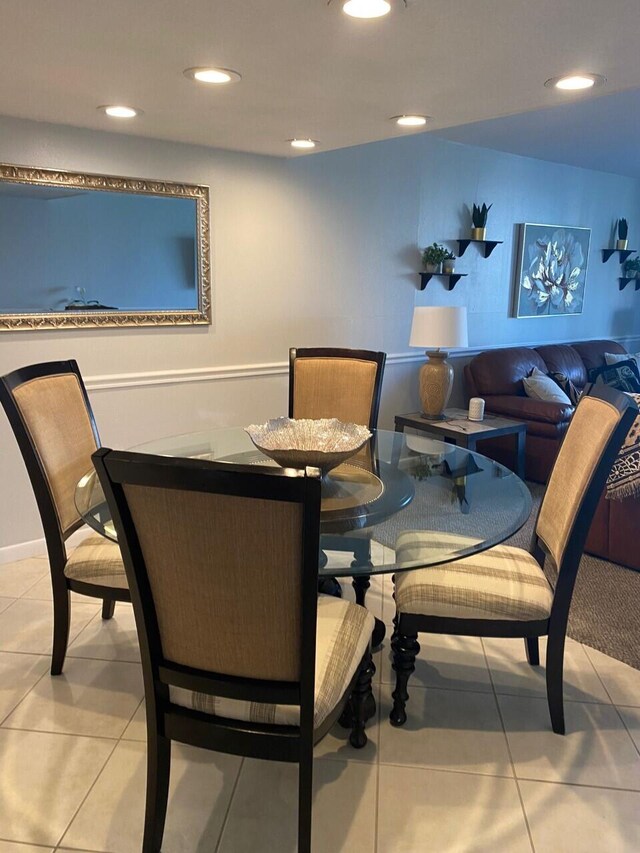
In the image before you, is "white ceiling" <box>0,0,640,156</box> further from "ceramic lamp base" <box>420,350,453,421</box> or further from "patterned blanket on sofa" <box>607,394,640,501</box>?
"ceramic lamp base" <box>420,350,453,421</box>

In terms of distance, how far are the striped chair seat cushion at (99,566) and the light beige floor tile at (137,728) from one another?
A: 410 mm

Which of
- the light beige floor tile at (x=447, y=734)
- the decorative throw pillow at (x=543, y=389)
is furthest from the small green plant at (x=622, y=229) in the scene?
the light beige floor tile at (x=447, y=734)

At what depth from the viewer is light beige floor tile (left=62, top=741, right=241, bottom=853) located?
153 cm

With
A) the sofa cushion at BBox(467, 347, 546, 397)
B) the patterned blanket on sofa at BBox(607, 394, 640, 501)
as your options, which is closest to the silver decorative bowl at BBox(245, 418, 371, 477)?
the patterned blanket on sofa at BBox(607, 394, 640, 501)

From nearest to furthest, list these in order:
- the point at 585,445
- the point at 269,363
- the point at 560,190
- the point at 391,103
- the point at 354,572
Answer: the point at 354,572
the point at 585,445
the point at 391,103
the point at 269,363
the point at 560,190

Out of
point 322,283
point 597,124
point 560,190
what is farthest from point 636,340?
point 322,283

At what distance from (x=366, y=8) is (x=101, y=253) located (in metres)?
1.86

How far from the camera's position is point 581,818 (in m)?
1.60

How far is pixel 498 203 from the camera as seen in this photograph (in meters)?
4.58

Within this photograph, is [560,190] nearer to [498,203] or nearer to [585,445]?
[498,203]

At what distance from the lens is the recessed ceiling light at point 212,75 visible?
188 centimetres

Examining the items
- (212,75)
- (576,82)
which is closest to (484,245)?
(576,82)

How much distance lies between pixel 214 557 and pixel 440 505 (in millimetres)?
975

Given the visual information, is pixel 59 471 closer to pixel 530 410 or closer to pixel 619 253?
pixel 530 410
